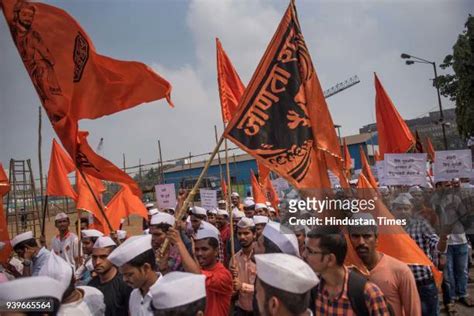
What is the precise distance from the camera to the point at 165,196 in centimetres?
947

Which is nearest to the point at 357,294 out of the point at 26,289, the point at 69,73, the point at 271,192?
the point at 26,289

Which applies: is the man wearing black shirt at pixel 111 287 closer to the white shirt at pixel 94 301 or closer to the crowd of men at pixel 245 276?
the crowd of men at pixel 245 276

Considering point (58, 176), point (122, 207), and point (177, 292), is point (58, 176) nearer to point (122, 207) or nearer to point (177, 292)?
point (122, 207)

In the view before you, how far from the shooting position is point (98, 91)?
4.19 metres

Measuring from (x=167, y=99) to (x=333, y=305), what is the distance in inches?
99.2

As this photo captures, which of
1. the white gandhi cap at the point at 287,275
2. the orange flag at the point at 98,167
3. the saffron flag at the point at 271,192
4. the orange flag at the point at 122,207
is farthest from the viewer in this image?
the saffron flag at the point at 271,192

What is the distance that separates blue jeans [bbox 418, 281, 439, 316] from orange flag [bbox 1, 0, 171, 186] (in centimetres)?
304

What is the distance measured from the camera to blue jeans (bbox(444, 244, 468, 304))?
6.28m

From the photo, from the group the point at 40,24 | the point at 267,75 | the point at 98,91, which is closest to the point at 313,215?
the point at 267,75

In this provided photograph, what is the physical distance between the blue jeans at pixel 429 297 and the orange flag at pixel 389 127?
3.55m

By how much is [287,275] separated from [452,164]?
672 cm

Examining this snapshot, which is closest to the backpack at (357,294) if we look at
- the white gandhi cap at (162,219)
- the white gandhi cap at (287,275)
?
the white gandhi cap at (287,275)

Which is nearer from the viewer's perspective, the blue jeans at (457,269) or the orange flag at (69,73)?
the orange flag at (69,73)

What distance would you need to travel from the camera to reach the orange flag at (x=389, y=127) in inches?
283
